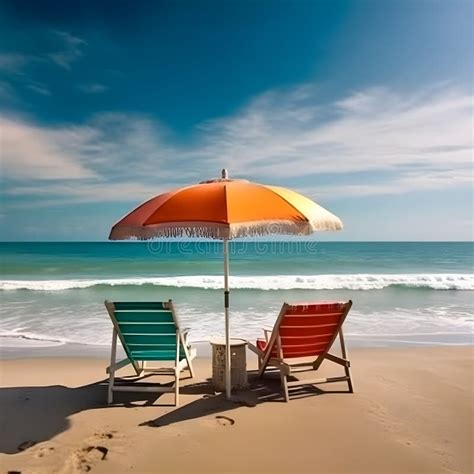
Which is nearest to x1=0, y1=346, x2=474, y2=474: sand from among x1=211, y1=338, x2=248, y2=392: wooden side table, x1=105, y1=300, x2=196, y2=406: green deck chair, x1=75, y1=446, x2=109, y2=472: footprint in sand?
x1=75, y1=446, x2=109, y2=472: footprint in sand

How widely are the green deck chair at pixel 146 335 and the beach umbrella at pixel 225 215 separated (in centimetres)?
77

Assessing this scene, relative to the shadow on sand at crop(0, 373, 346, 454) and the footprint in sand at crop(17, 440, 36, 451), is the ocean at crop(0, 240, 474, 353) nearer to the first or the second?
the shadow on sand at crop(0, 373, 346, 454)

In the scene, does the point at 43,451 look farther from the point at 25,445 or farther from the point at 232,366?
the point at 232,366

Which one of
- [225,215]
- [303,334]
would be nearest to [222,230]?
[225,215]

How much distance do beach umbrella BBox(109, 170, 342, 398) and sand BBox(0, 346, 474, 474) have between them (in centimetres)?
168

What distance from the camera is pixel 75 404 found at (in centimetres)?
476

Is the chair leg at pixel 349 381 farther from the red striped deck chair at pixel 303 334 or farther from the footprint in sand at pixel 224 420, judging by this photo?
the footprint in sand at pixel 224 420

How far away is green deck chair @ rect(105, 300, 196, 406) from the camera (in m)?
4.69

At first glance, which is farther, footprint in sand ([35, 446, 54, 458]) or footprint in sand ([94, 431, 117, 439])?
footprint in sand ([94, 431, 117, 439])

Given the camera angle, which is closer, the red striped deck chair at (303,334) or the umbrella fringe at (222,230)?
the umbrella fringe at (222,230)

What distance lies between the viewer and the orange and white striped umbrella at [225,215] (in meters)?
4.04

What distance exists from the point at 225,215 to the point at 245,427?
1.85 meters

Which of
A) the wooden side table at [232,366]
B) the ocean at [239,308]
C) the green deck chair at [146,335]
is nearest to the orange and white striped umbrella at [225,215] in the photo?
the green deck chair at [146,335]

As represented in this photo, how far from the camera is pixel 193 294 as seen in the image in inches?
637
